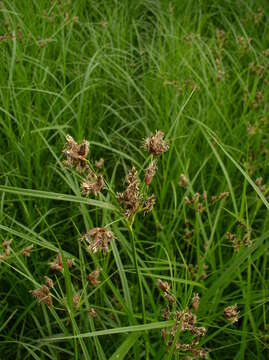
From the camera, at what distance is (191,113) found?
7.38 feet

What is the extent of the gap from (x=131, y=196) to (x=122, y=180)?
0.72 feet

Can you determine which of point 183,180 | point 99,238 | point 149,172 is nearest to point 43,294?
point 99,238

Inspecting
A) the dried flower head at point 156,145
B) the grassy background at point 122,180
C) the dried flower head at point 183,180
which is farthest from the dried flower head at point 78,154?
the dried flower head at point 183,180

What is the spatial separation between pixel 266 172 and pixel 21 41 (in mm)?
1403

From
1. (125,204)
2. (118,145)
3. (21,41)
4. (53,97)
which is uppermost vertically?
(125,204)

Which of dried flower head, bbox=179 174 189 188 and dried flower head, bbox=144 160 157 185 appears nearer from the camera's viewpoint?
dried flower head, bbox=144 160 157 185

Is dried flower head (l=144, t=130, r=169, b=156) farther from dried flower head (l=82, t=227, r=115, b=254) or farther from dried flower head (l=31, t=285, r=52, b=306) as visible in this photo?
dried flower head (l=31, t=285, r=52, b=306)

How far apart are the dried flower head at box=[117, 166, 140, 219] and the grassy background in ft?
0.77

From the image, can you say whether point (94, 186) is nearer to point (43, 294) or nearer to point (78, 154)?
point (78, 154)

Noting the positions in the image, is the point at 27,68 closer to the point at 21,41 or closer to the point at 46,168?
the point at 21,41

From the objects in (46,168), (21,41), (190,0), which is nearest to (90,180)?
(46,168)

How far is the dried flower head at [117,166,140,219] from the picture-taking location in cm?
90

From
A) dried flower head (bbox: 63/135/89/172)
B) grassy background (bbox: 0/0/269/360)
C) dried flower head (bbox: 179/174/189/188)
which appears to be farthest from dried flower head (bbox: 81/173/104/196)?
dried flower head (bbox: 179/174/189/188)

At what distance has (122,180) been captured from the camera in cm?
112
